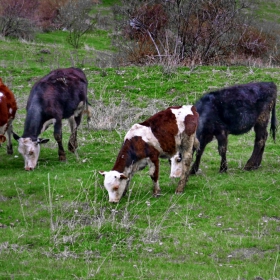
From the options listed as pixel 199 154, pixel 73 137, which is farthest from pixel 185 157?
pixel 73 137

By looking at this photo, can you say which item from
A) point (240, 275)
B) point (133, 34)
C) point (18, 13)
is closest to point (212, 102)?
point (240, 275)

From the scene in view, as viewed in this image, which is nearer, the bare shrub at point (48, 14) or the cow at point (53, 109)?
the cow at point (53, 109)

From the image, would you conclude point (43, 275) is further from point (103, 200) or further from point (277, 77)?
point (277, 77)

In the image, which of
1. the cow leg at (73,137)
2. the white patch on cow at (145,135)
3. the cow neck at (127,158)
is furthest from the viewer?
the cow leg at (73,137)

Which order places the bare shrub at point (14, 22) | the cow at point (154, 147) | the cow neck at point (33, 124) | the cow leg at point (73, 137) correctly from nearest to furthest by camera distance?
1. the cow at point (154, 147)
2. the cow neck at point (33, 124)
3. the cow leg at point (73, 137)
4. the bare shrub at point (14, 22)

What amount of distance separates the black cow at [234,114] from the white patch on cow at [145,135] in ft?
5.84

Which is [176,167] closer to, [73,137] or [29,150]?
[29,150]

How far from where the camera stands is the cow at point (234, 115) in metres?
11.4

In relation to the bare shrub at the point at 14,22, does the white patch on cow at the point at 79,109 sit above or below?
above

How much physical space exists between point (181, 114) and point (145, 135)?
0.83 metres

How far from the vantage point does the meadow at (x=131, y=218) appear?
6.92 m

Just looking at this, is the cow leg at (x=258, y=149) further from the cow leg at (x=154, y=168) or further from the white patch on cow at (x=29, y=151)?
the white patch on cow at (x=29, y=151)

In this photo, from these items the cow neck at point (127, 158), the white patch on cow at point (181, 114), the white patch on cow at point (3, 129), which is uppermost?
the white patch on cow at point (181, 114)

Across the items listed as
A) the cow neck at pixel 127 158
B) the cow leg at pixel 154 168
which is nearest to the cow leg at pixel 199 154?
the cow leg at pixel 154 168
